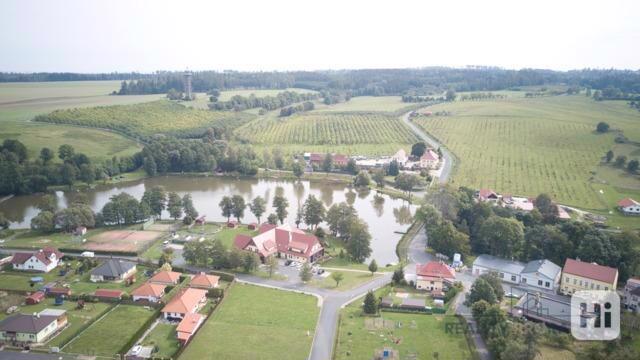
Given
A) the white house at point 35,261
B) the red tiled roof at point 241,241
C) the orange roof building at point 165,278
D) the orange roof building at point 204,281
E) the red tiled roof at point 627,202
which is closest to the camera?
the orange roof building at point 204,281

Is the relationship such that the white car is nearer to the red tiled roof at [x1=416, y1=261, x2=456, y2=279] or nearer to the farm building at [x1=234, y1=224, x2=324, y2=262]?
the farm building at [x1=234, y1=224, x2=324, y2=262]

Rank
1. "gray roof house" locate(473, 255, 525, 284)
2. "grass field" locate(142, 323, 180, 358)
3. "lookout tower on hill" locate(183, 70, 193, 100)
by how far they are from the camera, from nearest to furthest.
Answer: "grass field" locate(142, 323, 180, 358) → "gray roof house" locate(473, 255, 525, 284) → "lookout tower on hill" locate(183, 70, 193, 100)

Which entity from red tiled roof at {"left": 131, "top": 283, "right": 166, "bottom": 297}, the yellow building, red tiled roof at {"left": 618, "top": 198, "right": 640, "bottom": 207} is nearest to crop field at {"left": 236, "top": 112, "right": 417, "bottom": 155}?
red tiled roof at {"left": 618, "top": 198, "right": 640, "bottom": 207}

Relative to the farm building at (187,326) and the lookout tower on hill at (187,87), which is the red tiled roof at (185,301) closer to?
the farm building at (187,326)

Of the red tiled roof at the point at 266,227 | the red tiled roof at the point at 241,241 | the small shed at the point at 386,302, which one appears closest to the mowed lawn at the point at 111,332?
the red tiled roof at the point at 241,241

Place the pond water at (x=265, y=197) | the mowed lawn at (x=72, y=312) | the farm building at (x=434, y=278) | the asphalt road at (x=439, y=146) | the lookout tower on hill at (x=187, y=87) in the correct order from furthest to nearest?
the lookout tower on hill at (x=187, y=87) < the asphalt road at (x=439, y=146) < the pond water at (x=265, y=197) < the farm building at (x=434, y=278) < the mowed lawn at (x=72, y=312)

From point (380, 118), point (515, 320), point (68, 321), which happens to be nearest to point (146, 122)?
point (380, 118)

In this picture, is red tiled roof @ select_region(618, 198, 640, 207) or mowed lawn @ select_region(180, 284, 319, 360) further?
red tiled roof @ select_region(618, 198, 640, 207)
